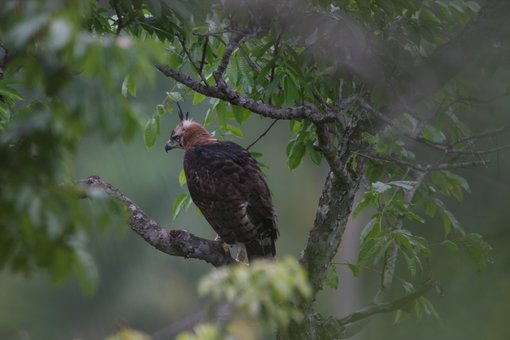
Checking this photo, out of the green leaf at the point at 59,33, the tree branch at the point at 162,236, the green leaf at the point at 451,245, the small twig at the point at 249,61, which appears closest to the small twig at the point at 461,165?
the green leaf at the point at 451,245

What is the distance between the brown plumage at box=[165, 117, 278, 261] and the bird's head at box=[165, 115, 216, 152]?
712mm

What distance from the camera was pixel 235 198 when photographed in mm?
5094

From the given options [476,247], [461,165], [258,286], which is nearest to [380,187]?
[461,165]

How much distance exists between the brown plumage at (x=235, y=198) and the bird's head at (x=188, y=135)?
0.71 metres

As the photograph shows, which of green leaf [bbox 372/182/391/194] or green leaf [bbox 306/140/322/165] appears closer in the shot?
green leaf [bbox 372/182/391/194]

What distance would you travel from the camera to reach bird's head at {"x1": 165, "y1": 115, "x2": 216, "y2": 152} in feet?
20.1

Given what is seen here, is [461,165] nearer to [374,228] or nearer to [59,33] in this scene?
[374,228]

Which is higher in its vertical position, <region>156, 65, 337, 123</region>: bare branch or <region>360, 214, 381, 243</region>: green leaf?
<region>156, 65, 337, 123</region>: bare branch

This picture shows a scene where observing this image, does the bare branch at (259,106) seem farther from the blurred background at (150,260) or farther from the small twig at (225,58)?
the blurred background at (150,260)

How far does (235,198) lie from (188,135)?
1.35 metres

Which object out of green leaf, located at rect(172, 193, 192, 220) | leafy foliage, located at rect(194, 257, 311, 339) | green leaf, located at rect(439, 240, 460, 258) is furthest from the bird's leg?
leafy foliage, located at rect(194, 257, 311, 339)

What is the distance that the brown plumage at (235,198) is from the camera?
497 centimetres

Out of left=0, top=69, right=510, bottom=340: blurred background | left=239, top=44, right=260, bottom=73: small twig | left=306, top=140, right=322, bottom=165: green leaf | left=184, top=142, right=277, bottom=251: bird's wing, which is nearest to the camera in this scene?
left=239, top=44, right=260, bottom=73: small twig

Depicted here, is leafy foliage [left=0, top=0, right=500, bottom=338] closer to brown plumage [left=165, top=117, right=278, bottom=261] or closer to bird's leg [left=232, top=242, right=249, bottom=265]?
brown plumage [left=165, top=117, right=278, bottom=261]
